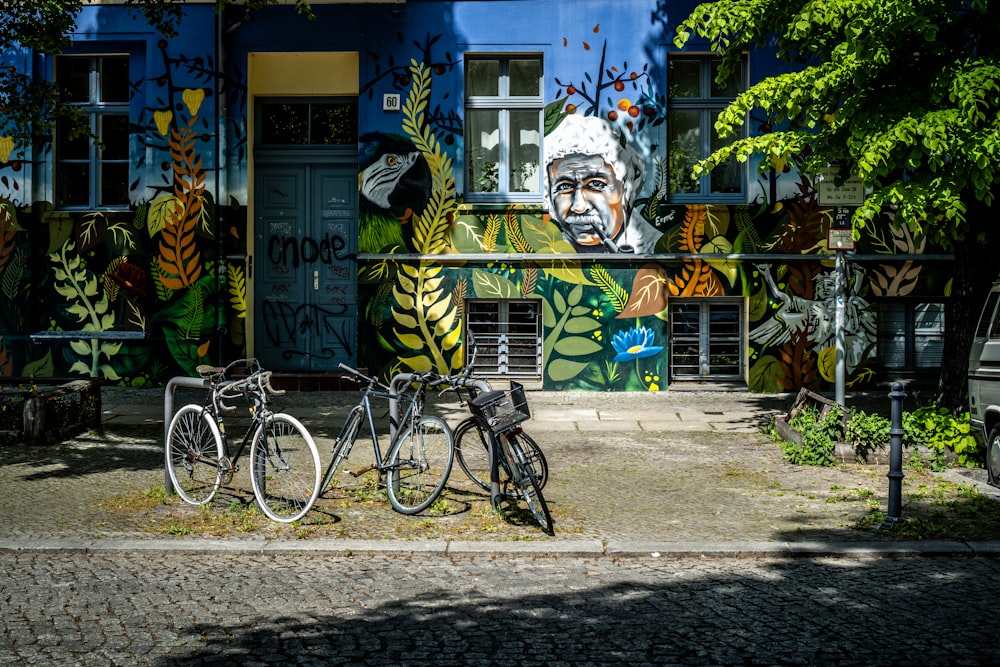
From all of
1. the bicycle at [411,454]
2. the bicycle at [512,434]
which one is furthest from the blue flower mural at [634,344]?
the bicycle at [512,434]

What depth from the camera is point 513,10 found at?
1527cm

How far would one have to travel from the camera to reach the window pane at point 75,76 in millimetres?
15898

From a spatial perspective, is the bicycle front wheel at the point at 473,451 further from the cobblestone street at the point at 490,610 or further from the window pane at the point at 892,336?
the window pane at the point at 892,336

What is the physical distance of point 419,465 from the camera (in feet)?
26.6

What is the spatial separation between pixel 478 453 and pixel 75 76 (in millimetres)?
10556

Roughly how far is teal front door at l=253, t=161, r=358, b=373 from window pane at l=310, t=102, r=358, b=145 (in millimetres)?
386

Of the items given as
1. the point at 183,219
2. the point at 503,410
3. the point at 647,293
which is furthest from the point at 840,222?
the point at 183,219

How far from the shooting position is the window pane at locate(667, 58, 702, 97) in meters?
15.5

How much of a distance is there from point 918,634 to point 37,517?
19.8 ft

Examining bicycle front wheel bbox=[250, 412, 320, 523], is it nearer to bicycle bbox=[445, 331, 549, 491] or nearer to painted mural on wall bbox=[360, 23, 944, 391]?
bicycle bbox=[445, 331, 549, 491]

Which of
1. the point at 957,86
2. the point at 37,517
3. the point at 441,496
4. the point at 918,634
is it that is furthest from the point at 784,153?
the point at 37,517

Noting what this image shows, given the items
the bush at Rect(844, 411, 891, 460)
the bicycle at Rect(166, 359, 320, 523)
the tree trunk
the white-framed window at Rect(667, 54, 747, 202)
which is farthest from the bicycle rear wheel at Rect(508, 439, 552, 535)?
the white-framed window at Rect(667, 54, 747, 202)

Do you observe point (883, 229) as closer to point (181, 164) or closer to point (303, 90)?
point (303, 90)

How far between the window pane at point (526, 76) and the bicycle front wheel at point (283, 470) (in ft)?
29.3
